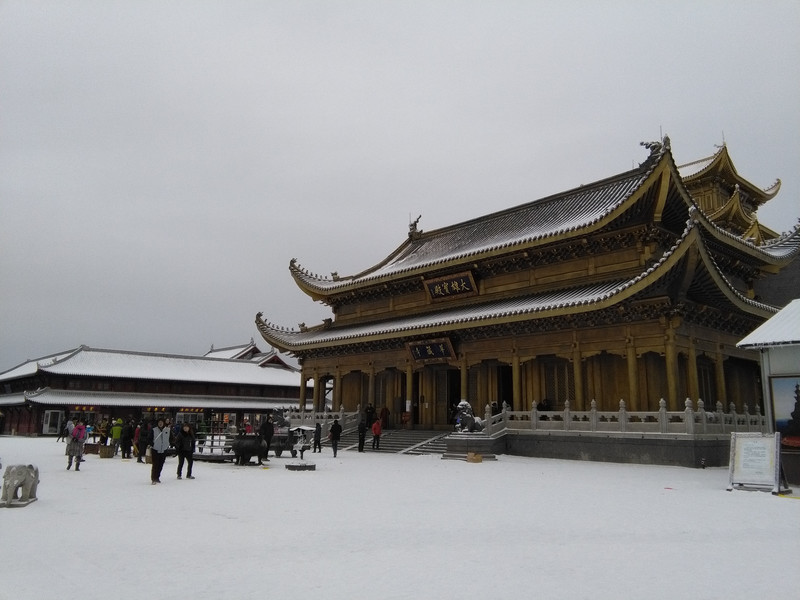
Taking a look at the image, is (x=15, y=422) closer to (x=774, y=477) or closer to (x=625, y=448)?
(x=625, y=448)

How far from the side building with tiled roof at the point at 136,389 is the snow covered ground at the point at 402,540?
92.8 ft

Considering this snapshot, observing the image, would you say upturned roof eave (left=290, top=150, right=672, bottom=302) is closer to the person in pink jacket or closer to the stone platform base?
the stone platform base

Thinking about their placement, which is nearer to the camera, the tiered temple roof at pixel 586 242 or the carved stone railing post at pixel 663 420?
the carved stone railing post at pixel 663 420

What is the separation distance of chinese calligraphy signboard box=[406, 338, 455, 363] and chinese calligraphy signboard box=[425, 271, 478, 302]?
111 inches

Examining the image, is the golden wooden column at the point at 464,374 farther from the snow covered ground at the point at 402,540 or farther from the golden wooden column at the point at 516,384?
the snow covered ground at the point at 402,540

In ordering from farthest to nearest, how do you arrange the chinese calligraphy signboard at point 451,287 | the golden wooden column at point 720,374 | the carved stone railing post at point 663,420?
the chinese calligraphy signboard at point 451,287 < the golden wooden column at point 720,374 < the carved stone railing post at point 663,420

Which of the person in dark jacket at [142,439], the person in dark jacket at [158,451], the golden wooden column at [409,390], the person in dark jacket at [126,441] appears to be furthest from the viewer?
the golden wooden column at [409,390]

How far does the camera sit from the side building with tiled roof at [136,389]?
4241cm

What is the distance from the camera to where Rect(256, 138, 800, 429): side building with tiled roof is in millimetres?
20078

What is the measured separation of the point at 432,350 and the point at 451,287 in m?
3.29

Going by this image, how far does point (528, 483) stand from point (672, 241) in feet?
43.2

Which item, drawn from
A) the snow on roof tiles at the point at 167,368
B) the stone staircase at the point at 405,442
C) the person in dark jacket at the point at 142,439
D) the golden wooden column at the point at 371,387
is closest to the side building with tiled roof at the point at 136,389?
the snow on roof tiles at the point at 167,368

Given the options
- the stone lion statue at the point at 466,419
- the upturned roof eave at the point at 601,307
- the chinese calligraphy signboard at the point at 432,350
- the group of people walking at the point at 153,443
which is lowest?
the group of people walking at the point at 153,443

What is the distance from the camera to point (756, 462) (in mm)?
12164
